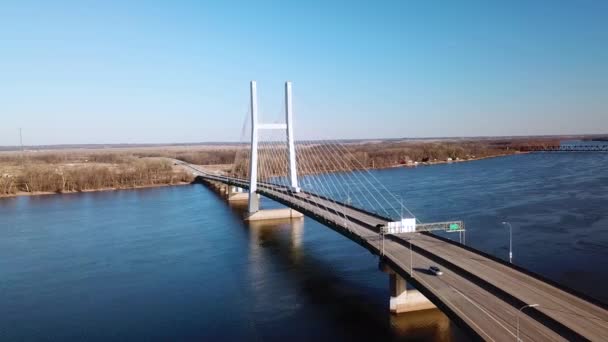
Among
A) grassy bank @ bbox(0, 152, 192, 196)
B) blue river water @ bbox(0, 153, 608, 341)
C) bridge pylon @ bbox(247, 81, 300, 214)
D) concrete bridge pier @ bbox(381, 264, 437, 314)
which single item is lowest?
blue river water @ bbox(0, 153, 608, 341)

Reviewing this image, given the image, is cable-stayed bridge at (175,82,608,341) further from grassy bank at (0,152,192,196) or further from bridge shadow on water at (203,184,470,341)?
grassy bank at (0,152,192,196)

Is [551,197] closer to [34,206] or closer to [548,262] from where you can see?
[548,262]

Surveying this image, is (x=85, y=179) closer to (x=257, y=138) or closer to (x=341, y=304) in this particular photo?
(x=257, y=138)

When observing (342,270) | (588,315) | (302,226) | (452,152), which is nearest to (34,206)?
(302,226)

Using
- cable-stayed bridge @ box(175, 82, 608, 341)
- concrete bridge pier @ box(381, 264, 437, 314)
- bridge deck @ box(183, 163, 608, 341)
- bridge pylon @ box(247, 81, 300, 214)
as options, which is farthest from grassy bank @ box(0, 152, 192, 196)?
concrete bridge pier @ box(381, 264, 437, 314)

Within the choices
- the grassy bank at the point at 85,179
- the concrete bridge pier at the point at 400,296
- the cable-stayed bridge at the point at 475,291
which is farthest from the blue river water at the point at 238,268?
the grassy bank at the point at 85,179
